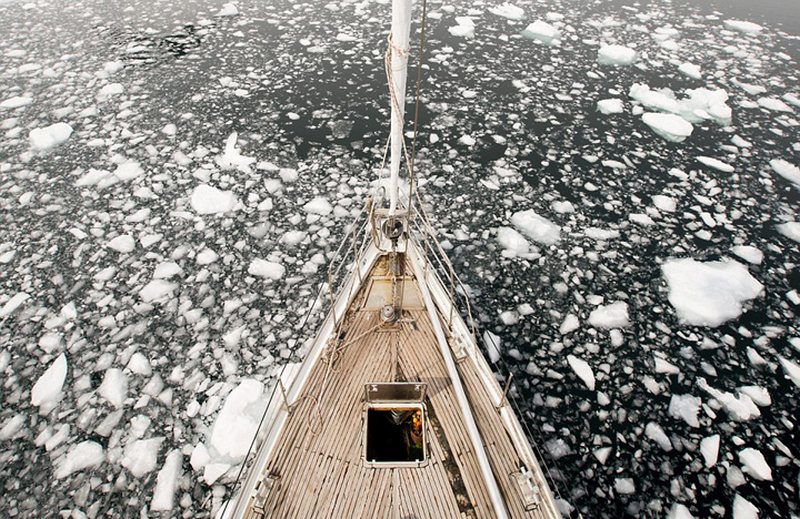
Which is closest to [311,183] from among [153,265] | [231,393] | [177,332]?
[153,265]

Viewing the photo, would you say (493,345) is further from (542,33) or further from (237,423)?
(542,33)

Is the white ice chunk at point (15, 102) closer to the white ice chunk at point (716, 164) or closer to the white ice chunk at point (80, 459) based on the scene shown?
the white ice chunk at point (80, 459)

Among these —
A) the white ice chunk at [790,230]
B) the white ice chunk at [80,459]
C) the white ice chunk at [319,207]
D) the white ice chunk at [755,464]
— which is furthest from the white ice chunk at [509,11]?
the white ice chunk at [80,459]

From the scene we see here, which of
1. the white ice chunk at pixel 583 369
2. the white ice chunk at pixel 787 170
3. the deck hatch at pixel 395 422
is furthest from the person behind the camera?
the white ice chunk at pixel 787 170

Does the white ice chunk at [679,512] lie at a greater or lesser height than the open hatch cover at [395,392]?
lesser

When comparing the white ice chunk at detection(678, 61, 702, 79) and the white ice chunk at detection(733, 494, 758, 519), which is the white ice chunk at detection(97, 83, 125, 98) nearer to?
the white ice chunk at detection(733, 494, 758, 519)
